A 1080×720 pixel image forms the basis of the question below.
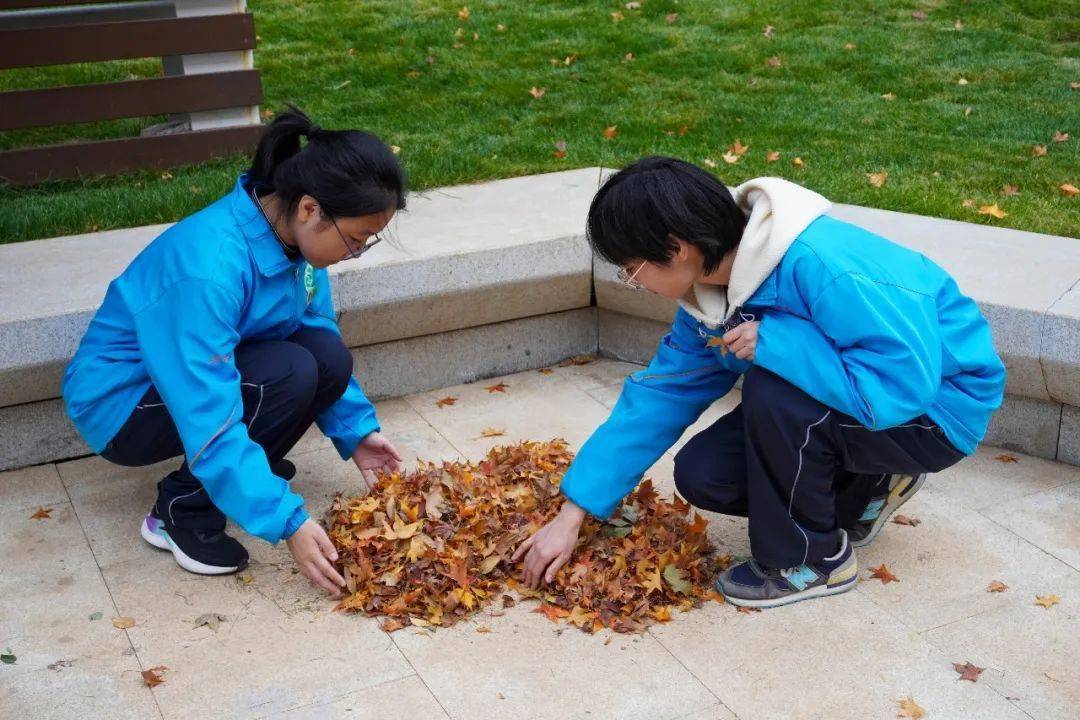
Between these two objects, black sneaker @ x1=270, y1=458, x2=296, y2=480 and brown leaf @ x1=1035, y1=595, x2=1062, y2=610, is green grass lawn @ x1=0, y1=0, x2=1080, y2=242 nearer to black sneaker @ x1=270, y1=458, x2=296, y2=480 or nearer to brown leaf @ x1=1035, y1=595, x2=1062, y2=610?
black sneaker @ x1=270, y1=458, x2=296, y2=480

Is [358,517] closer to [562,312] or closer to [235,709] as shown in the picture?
[235,709]

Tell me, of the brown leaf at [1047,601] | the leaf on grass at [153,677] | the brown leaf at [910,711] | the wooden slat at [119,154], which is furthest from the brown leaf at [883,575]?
the wooden slat at [119,154]

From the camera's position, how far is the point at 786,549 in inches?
111

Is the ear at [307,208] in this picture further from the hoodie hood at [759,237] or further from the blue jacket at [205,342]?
the hoodie hood at [759,237]

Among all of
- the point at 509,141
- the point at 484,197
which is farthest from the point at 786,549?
the point at 509,141

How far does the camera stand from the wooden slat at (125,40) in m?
5.43

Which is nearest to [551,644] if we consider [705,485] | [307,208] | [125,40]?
[705,485]

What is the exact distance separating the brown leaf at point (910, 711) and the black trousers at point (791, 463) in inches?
17.5

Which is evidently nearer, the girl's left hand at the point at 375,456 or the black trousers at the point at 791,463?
the black trousers at the point at 791,463

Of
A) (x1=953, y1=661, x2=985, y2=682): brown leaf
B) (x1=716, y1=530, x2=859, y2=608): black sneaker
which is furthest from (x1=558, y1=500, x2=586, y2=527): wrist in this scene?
(x1=953, y1=661, x2=985, y2=682): brown leaf

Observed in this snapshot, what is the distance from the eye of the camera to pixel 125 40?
5551mm

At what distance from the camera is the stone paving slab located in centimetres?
253

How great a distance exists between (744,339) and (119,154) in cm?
402

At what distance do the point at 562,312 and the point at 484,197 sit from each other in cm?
63
